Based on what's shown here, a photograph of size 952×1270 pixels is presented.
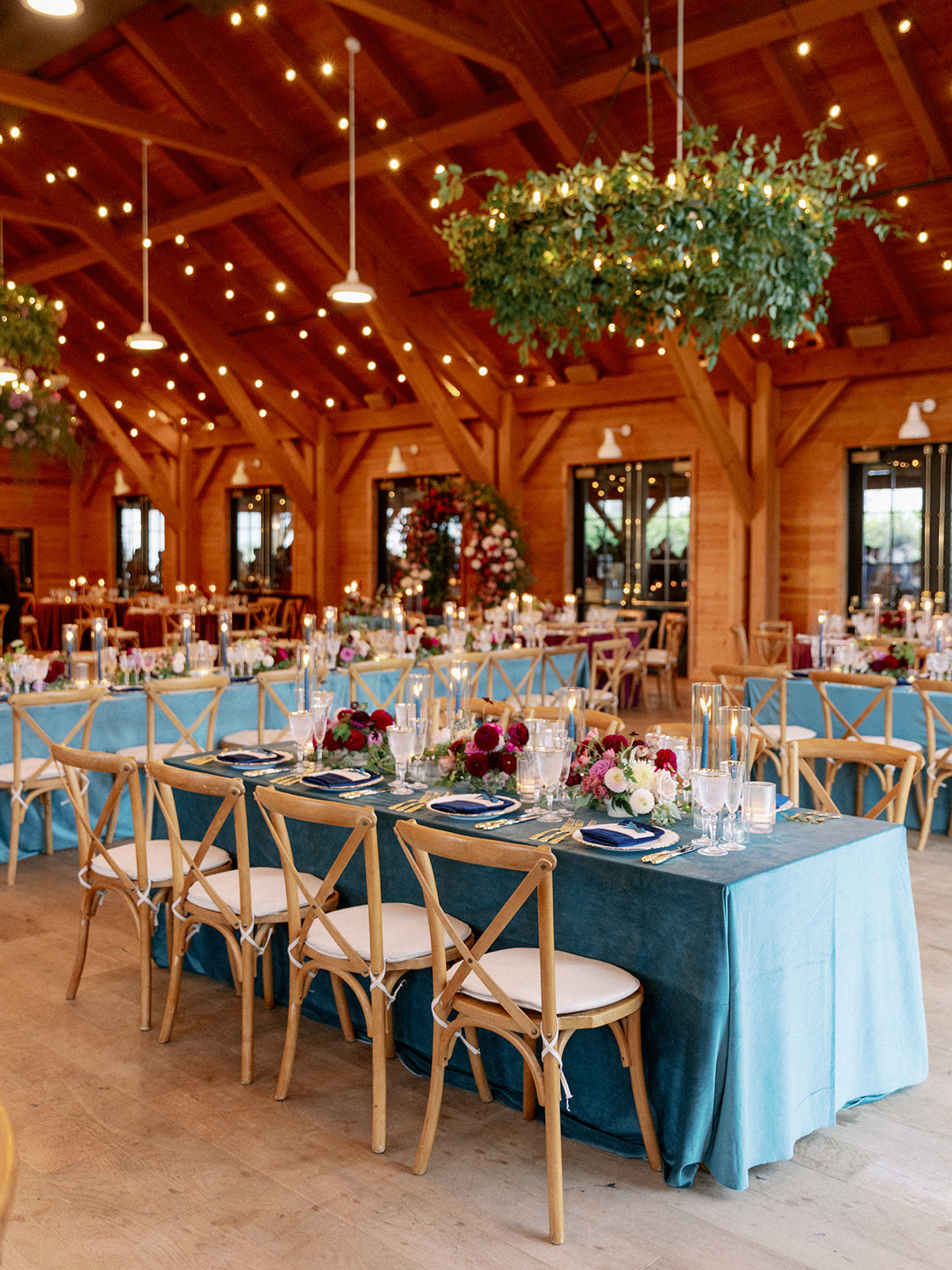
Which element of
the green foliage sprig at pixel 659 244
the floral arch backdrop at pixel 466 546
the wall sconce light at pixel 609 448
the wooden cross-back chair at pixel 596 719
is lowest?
the wooden cross-back chair at pixel 596 719

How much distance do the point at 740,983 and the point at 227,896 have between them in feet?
5.46

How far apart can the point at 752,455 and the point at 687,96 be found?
4.17 m

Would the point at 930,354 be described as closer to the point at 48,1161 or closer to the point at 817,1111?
the point at 817,1111

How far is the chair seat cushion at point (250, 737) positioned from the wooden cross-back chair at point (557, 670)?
5.58 ft

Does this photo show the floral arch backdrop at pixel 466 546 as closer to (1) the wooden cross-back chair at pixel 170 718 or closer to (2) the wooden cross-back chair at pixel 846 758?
(1) the wooden cross-back chair at pixel 170 718

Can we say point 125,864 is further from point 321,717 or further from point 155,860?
point 321,717

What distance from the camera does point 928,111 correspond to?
27.6ft

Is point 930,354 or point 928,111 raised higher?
point 928,111

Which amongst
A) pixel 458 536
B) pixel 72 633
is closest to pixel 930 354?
pixel 458 536

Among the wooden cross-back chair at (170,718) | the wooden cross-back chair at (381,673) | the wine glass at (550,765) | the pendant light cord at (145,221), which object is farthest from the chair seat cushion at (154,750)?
the pendant light cord at (145,221)

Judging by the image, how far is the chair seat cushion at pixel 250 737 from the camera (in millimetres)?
6484

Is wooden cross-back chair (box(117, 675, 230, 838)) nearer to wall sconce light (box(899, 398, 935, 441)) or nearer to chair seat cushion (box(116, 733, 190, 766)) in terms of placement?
chair seat cushion (box(116, 733, 190, 766))

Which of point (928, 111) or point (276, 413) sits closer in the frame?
point (928, 111)

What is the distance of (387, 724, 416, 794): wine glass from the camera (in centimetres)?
381
